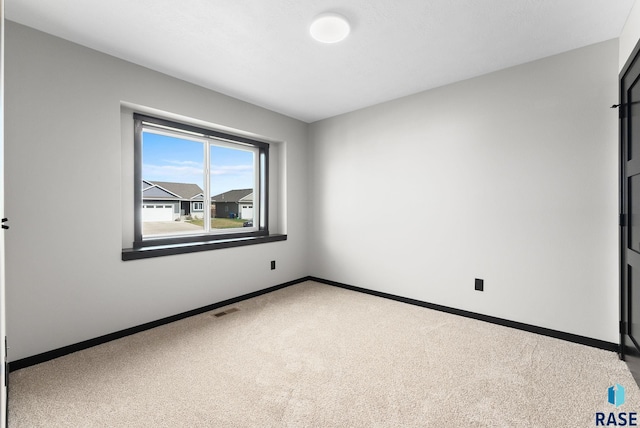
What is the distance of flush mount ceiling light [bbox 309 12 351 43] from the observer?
1.99m

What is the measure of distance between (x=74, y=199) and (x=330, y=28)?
2.30 meters

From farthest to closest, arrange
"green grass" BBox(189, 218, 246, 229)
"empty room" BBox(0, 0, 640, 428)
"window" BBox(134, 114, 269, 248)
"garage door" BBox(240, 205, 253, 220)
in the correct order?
1. "garage door" BBox(240, 205, 253, 220)
2. "green grass" BBox(189, 218, 246, 229)
3. "window" BBox(134, 114, 269, 248)
4. "empty room" BBox(0, 0, 640, 428)

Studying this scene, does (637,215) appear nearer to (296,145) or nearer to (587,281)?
(587,281)

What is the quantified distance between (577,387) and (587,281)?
940mm

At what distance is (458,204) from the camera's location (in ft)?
9.91

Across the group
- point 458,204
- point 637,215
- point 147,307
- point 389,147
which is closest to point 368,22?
point 389,147

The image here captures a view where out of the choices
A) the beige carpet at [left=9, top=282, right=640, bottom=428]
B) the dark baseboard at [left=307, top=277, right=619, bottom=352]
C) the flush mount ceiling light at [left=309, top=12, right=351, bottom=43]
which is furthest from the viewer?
the dark baseboard at [left=307, top=277, right=619, bottom=352]

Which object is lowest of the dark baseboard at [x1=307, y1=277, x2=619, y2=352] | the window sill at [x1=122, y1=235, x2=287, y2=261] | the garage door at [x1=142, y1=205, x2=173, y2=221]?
the dark baseboard at [x1=307, y1=277, x2=619, y2=352]

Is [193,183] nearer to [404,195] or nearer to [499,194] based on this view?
[404,195]

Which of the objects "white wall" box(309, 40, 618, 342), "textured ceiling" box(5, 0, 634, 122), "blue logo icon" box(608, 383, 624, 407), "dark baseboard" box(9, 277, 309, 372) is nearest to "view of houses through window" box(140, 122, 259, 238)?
"textured ceiling" box(5, 0, 634, 122)

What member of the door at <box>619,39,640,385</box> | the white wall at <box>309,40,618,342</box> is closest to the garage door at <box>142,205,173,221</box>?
the white wall at <box>309,40,618,342</box>

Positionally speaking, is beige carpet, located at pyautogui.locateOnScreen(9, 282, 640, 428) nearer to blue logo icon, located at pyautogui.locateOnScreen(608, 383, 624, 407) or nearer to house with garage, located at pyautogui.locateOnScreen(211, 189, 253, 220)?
blue logo icon, located at pyautogui.locateOnScreen(608, 383, 624, 407)

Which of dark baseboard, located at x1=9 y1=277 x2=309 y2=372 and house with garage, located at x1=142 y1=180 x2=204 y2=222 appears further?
house with garage, located at x1=142 y1=180 x2=204 y2=222

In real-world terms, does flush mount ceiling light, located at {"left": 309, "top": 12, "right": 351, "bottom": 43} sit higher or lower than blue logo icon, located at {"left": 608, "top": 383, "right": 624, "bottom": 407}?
higher
